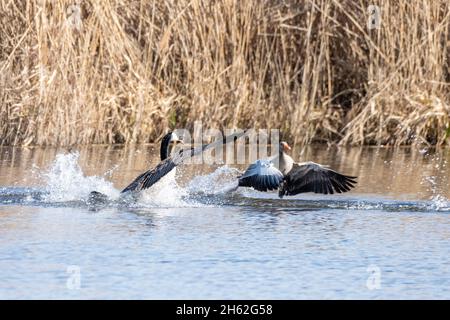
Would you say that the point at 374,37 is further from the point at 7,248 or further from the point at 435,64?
the point at 7,248

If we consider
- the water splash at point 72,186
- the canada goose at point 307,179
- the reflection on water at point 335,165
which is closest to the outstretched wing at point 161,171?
the water splash at point 72,186

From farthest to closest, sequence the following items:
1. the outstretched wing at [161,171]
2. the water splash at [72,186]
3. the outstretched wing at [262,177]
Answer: the water splash at [72,186] < the outstretched wing at [262,177] < the outstretched wing at [161,171]

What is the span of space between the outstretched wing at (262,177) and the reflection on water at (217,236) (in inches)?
8.4

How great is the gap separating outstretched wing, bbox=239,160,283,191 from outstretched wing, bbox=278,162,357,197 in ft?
1.01

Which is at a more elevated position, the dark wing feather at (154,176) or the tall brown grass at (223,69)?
the tall brown grass at (223,69)

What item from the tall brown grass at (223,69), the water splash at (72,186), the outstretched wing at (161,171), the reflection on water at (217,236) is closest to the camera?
the reflection on water at (217,236)

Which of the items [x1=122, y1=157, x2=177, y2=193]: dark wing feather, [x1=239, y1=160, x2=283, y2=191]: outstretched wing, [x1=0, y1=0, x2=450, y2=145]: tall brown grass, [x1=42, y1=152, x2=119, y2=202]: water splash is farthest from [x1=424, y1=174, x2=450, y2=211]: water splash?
[x1=0, y1=0, x2=450, y2=145]: tall brown grass

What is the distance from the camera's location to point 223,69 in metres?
13.2

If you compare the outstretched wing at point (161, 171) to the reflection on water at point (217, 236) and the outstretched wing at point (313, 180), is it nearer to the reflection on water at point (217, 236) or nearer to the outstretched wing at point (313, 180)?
the reflection on water at point (217, 236)

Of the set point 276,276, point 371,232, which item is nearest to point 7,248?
point 276,276

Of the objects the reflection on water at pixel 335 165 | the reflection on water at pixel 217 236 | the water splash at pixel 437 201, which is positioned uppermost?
the reflection on water at pixel 335 165

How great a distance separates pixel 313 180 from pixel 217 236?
215 centimetres

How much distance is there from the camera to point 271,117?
43.8 ft

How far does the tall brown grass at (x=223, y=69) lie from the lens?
12.6 meters
